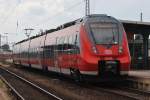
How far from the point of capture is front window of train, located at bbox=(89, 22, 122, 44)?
20953mm

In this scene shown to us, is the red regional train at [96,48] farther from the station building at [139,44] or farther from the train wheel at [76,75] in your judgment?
the station building at [139,44]

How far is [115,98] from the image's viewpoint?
53.6 feet

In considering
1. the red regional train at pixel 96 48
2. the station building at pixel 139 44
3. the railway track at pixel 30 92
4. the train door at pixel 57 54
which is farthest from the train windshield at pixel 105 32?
the station building at pixel 139 44

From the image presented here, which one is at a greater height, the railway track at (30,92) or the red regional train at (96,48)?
the red regional train at (96,48)

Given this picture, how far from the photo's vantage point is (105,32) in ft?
69.6

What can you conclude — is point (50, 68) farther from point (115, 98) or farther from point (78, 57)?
point (115, 98)

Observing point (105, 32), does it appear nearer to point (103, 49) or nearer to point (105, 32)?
point (105, 32)

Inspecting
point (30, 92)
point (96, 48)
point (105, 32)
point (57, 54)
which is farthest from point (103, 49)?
point (57, 54)

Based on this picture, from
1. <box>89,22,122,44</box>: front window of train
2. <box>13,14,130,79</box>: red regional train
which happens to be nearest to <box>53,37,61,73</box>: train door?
<box>13,14,130,79</box>: red regional train

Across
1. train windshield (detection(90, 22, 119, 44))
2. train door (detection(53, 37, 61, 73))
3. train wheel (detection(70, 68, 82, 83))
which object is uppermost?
train windshield (detection(90, 22, 119, 44))

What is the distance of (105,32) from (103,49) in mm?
980

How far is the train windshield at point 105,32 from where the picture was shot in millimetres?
20953

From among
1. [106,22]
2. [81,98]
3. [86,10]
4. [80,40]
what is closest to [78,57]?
[80,40]

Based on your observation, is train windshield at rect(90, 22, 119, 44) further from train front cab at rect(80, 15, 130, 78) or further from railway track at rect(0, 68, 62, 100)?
railway track at rect(0, 68, 62, 100)
